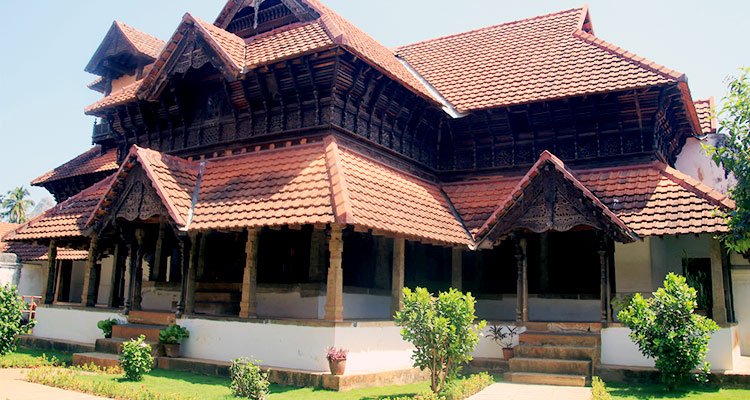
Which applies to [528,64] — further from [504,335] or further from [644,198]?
[504,335]

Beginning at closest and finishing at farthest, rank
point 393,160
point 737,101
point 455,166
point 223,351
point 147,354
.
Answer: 1. point 737,101
2. point 147,354
3. point 223,351
4. point 393,160
5. point 455,166

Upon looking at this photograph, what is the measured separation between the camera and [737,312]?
50.0ft

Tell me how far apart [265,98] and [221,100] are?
1696 mm

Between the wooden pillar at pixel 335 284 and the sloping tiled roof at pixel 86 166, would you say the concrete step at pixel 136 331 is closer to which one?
the wooden pillar at pixel 335 284

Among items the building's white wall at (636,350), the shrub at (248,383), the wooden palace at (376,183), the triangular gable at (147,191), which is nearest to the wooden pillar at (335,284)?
the wooden palace at (376,183)

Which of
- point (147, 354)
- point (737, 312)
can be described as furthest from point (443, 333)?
point (737, 312)

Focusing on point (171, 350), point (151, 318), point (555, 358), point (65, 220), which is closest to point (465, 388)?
point (555, 358)

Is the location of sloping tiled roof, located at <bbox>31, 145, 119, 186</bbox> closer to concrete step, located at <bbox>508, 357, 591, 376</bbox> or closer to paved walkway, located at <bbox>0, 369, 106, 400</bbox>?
paved walkway, located at <bbox>0, 369, 106, 400</bbox>

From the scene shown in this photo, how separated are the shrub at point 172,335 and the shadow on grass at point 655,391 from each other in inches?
313

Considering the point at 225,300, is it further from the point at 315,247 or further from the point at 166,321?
the point at 315,247

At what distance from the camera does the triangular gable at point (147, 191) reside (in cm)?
1260

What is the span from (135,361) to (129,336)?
9.74 feet

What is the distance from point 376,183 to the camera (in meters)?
13.0

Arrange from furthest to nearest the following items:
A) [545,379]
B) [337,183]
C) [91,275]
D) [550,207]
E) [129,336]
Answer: [91,275] < [129,336] < [550,207] < [337,183] < [545,379]
